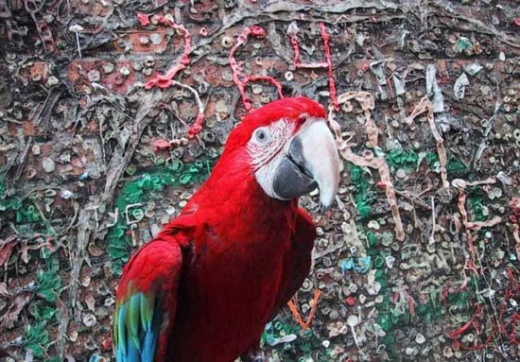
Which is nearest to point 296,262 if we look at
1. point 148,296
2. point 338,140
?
point 148,296

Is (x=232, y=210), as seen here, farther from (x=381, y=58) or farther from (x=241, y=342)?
(x=381, y=58)

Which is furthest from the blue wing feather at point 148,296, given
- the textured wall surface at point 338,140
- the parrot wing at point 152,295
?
the textured wall surface at point 338,140

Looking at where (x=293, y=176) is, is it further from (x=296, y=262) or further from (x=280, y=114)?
(x=296, y=262)

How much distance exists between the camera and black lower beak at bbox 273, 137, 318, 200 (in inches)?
52.1

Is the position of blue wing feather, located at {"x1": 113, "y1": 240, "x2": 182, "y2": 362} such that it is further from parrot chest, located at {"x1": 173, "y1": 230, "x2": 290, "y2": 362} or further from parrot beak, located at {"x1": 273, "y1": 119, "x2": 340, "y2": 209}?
parrot beak, located at {"x1": 273, "y1": 119, "x2": 340, "y2": 209}

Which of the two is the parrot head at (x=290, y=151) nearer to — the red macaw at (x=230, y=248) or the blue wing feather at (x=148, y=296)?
the red macaw at (x=230, y=248)

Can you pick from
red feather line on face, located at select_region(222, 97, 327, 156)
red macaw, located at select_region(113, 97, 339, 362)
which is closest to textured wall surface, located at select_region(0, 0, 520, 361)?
red macaw, located at select_region(113, 97, 339, 362)

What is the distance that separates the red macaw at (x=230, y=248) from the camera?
1344 mm

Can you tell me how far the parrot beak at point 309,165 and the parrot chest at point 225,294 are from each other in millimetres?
127

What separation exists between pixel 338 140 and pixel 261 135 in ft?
3.39

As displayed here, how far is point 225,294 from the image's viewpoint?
1.44m

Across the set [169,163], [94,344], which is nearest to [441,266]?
[169,163]

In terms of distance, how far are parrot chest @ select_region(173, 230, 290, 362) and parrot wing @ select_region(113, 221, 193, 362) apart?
0.04 m

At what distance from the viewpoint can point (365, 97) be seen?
2.42 metres
